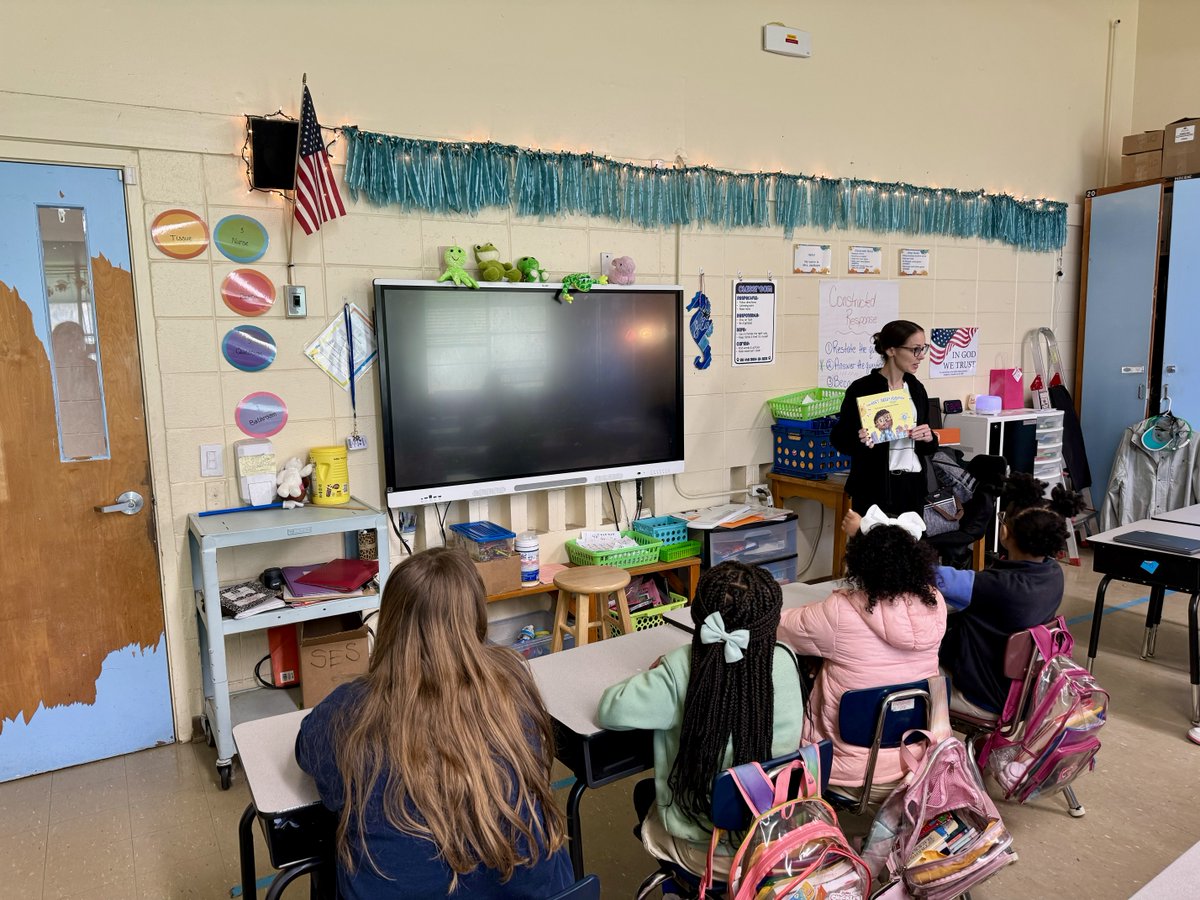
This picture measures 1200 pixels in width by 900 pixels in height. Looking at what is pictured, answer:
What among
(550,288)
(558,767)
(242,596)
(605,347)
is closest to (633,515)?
(605,347)

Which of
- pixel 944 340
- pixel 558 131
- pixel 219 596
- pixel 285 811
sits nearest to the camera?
pixel 285 811

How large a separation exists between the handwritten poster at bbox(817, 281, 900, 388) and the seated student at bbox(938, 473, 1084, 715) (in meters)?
2.13

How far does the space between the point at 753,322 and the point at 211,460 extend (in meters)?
→ 2.64

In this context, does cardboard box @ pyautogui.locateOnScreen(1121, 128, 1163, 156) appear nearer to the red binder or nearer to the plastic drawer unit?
the plastic drawer unit

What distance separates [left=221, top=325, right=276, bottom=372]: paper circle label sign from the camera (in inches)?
124

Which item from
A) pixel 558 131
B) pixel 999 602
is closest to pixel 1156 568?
pixel 999 602

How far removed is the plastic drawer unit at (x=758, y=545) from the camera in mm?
3967

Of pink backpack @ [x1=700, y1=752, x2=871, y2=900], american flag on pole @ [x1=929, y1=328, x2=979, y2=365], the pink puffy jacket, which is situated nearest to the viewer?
pink backpack @ [x1=700, y1=752, x2=871, y2=900]

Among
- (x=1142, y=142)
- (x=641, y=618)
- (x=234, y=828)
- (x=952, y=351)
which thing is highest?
(x=1142, y=142)

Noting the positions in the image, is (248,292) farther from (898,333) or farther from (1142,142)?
(1142,142)

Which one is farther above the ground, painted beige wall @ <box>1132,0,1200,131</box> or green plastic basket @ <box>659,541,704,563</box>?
painted beige wall @ <box>1132,0,1200,131</box>

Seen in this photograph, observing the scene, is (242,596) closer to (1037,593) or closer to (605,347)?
(605,347)

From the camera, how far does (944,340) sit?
517 centimetres

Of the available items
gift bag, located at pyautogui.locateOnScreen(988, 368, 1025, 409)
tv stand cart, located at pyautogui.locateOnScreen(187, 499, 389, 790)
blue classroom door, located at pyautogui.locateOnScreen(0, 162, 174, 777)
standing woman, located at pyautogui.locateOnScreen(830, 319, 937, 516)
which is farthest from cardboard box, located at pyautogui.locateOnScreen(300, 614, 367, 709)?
gift bag, located at pyautogui.locateOnScreen(988, 368, 1025, 409)
